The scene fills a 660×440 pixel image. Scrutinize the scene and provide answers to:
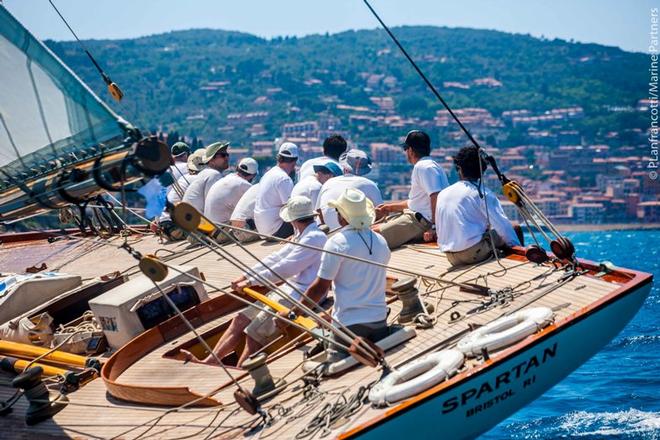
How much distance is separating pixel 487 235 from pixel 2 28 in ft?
16.4

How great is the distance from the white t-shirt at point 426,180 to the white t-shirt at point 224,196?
322 cm

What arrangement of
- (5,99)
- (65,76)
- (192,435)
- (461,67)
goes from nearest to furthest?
(192,435) < (65,76) < (5,99) < (461,67)

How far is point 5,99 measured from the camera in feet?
29.0

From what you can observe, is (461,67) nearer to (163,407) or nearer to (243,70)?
(243,70)

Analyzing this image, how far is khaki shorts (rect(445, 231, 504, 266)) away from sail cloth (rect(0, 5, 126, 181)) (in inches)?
143

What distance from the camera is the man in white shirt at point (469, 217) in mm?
9023

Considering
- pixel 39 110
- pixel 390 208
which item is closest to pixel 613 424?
pixel 390 208

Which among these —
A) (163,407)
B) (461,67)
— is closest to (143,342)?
(163,407)

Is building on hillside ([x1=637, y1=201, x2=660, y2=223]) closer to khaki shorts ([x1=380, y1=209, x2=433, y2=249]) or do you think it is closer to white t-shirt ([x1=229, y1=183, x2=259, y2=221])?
white t-shirt ([x1=229, y1=183, x2=259, y2=221])

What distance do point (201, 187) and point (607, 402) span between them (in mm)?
6449

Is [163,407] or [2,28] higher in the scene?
[2,28]

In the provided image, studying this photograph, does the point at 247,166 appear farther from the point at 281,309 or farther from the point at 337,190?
the point at 281,309

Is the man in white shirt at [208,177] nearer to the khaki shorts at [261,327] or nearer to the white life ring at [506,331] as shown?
the khaki shorts at [261,327]

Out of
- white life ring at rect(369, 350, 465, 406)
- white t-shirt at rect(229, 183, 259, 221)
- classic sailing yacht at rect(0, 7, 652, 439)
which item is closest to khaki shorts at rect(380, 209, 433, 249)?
classic sailing yacht at rect(0, 7, 652, 439)
